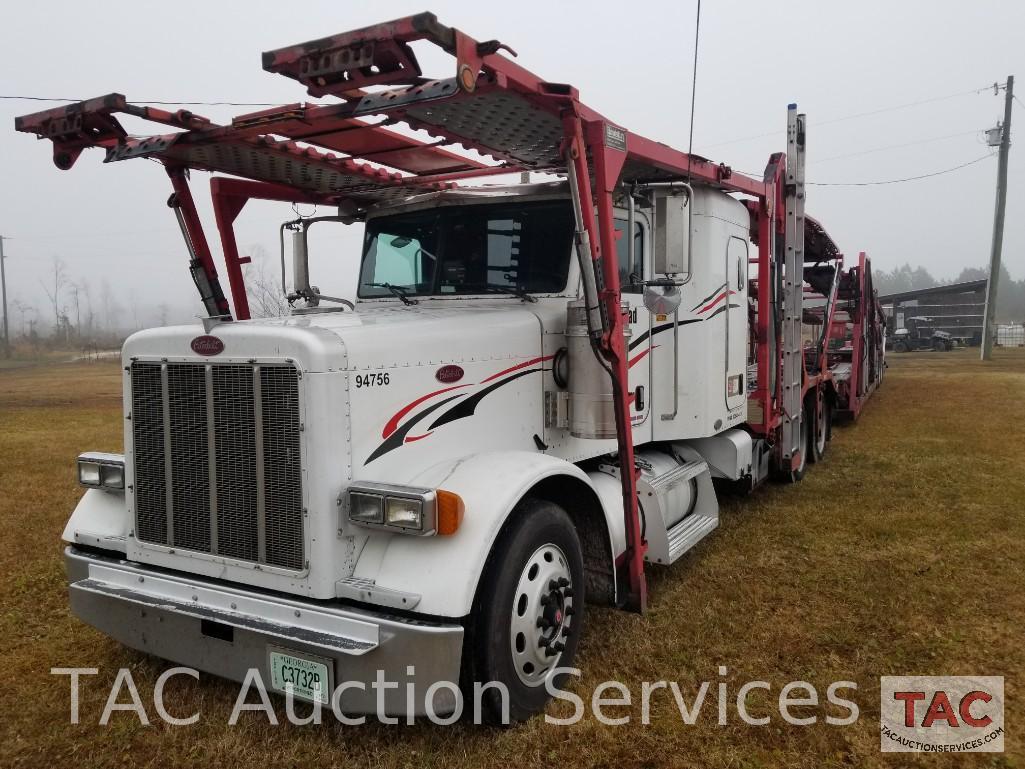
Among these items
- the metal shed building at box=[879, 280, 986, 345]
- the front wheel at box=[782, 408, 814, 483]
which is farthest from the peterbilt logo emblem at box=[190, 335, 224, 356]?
the metal shed building at box=[879, 280, 986, 345]

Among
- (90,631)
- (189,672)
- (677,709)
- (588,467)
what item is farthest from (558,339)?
(90,631)

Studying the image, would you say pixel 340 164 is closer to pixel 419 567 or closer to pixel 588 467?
pixel 588 467

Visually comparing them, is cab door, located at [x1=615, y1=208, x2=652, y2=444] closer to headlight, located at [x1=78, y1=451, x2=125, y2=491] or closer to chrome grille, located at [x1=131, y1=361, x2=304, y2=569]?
chrome grille, located at [x1=131, y1=361, x2=304, y2=569]

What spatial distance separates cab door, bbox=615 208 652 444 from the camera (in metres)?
4.76

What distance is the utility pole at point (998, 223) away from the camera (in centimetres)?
2753

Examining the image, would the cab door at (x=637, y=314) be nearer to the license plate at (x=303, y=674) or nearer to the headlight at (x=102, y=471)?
the license plate at (x=303, y=674)

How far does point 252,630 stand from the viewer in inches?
117

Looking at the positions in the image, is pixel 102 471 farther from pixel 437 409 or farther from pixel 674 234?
pixel 674 234

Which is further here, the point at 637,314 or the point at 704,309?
the point at 704,309

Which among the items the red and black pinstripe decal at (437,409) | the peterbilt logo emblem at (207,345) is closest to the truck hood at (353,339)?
the peterbilt logo emblem at (207,345)

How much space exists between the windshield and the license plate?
2367 millimetres

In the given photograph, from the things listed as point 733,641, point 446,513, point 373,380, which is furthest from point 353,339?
point 733,641

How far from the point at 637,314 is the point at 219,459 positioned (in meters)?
2.71

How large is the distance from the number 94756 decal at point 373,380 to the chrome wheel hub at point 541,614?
102 centimetres
